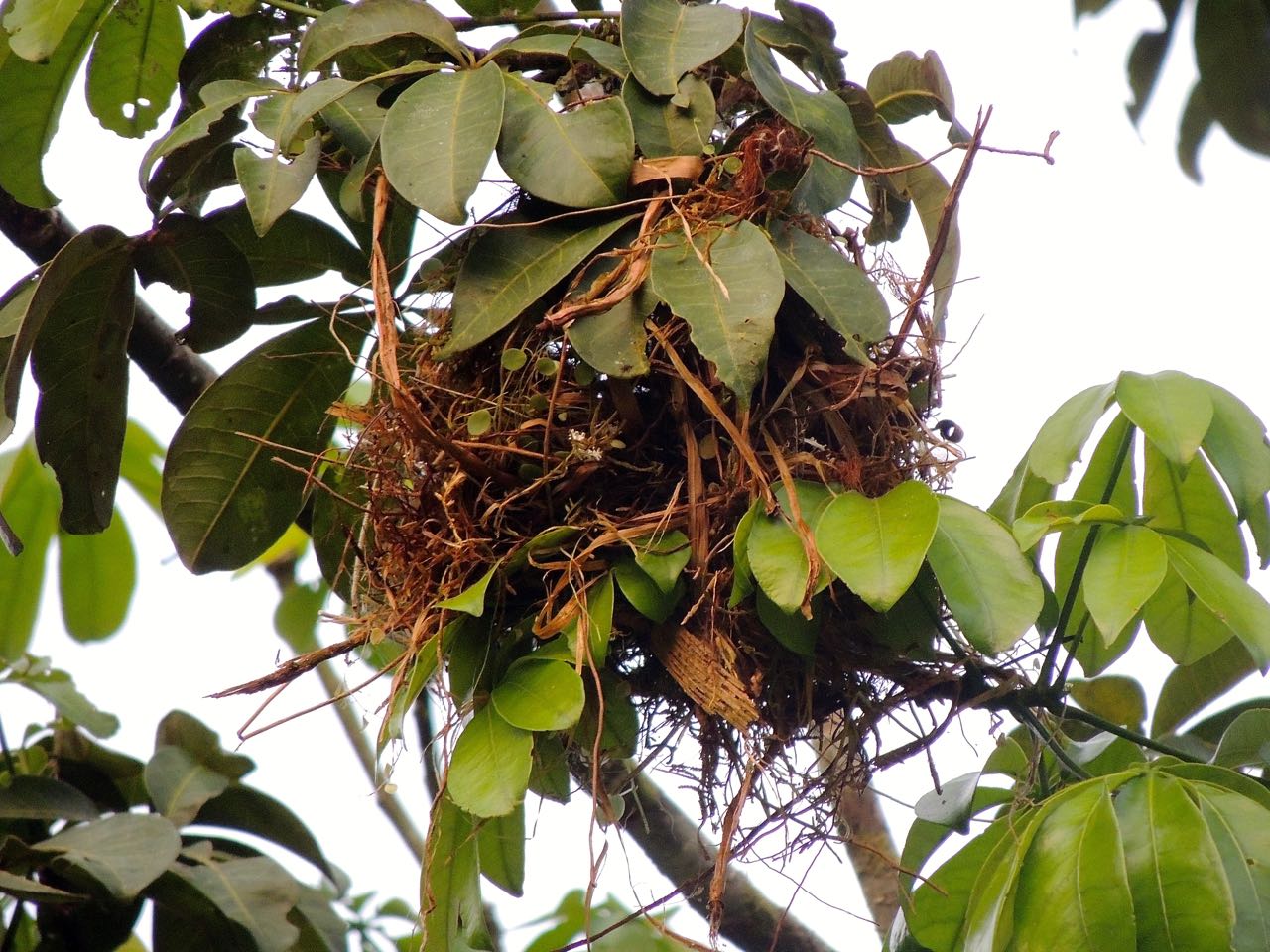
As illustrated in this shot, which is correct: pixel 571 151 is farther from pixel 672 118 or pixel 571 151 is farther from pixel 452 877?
pixel 452 877

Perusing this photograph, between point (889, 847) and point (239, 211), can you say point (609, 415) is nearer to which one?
point (239, 211)

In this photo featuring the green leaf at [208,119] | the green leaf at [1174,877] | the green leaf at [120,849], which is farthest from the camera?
the green leaf at [120,849]

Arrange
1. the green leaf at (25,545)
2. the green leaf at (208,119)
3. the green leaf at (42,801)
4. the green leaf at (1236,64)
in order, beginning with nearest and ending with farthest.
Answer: the green leaf at (1236,64) < the green leaf at (208,119) < the green leaf at (42,801) < the green leaf at (25,545)

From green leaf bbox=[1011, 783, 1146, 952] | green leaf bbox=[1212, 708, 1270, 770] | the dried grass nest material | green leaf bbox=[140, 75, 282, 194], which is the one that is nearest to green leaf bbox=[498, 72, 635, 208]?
the dried grass nest material

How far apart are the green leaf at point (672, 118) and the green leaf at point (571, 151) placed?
0.03m

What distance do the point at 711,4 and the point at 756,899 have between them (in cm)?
94

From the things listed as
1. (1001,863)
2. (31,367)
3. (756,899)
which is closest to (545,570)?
(1001,863)

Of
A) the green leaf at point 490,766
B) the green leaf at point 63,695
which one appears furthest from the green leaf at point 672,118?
the green leaf at point 63,695

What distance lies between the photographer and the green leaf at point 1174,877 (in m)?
0.81

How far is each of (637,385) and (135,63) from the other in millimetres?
734

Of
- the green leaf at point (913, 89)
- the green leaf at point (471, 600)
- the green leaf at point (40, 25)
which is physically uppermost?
the green leaf at point (40, 25)

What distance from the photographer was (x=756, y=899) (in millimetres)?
1429

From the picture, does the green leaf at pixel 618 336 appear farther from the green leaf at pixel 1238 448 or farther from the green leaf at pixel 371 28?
the green leaf at pixel 1238 448

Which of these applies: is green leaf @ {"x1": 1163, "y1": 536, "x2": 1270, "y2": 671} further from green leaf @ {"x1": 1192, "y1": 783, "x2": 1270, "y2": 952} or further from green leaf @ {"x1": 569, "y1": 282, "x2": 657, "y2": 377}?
green leaf @ {"x1": 569, "y1": 282, "x2": 657, "y2": 377}
